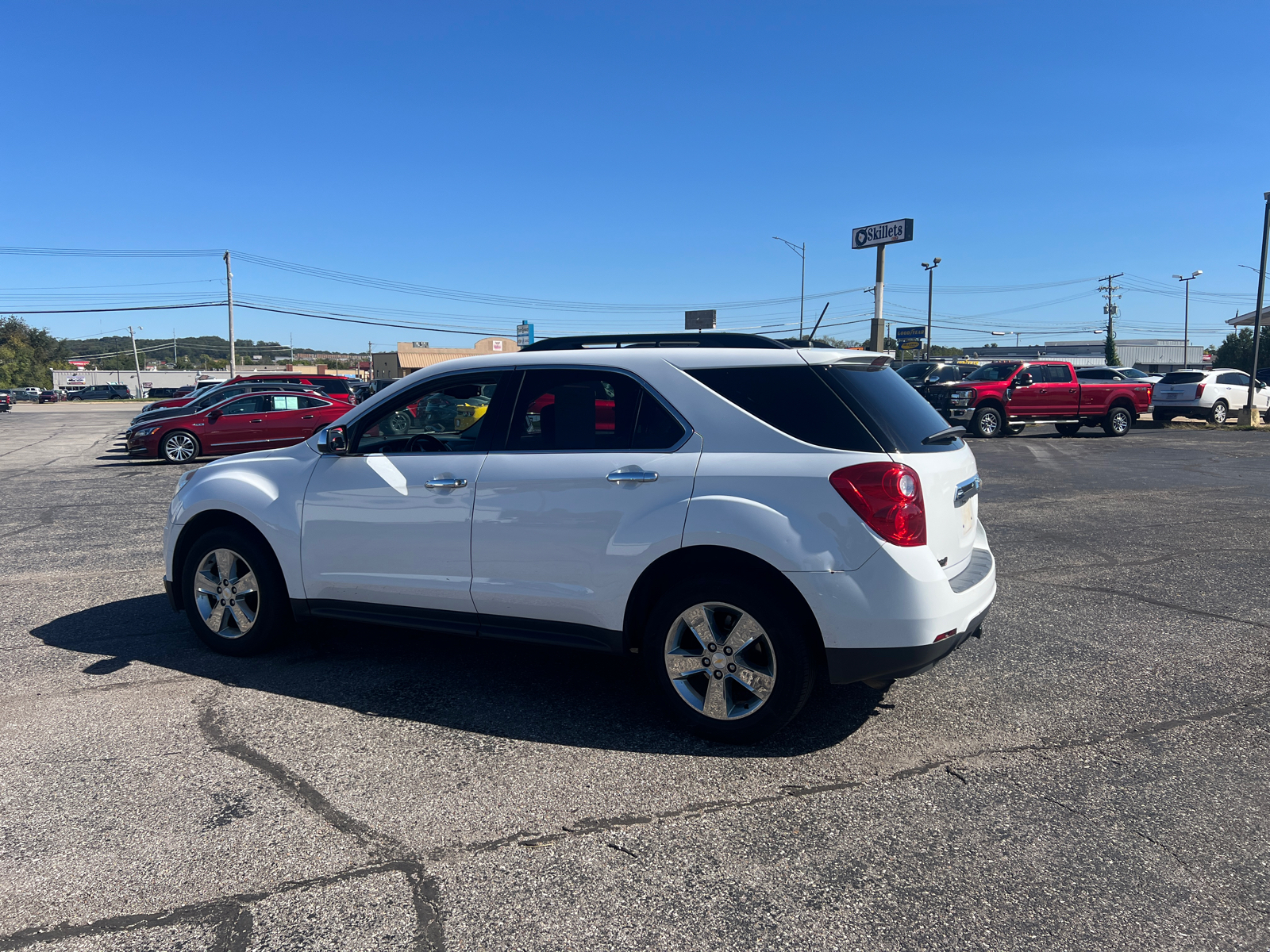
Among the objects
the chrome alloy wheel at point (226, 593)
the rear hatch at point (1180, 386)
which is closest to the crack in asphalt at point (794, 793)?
the chrome alloy wheel at point (226, 593)

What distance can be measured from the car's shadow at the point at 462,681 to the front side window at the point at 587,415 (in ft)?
3.46

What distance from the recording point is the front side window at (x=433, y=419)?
461 centimetres

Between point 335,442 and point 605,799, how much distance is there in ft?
8.41

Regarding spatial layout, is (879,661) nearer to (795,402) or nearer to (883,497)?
(883,497)

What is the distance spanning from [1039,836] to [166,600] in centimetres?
606

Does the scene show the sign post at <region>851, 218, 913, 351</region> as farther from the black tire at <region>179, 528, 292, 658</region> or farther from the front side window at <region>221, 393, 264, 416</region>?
the black tire at <region>179, 528, 292, 658</region>

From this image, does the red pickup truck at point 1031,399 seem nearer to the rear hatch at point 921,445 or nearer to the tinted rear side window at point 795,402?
the rear hatch at point 921,445

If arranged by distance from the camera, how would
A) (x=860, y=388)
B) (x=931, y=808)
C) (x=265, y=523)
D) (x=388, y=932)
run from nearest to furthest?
(x=388, y=932), (x=931, y=808), (x=860, y=388), (x=265, y=523)

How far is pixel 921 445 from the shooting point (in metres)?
3.91

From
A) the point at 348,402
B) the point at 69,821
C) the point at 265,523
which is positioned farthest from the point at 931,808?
the point at 348,402

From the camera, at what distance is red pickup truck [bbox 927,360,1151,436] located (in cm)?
2356

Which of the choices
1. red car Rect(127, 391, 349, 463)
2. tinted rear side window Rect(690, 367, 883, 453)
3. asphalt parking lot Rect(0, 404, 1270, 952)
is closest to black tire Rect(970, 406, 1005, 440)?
red car Rect(127, 391, 349, 463)

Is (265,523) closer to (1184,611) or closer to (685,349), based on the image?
(685,349)

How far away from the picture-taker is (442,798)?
345cm
